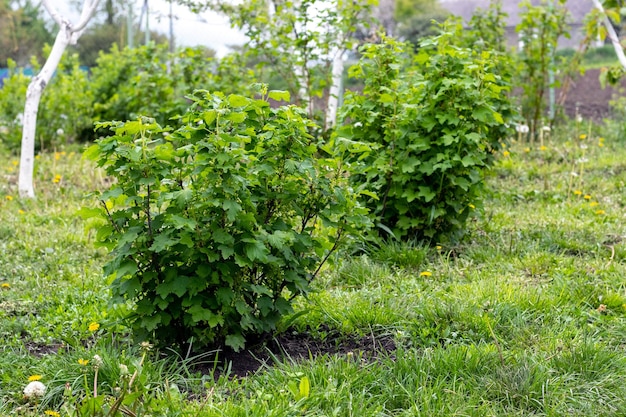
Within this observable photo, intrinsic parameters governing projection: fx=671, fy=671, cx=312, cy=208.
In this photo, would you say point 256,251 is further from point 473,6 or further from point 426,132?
point 473,6

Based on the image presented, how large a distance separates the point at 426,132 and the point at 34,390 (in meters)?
3.03

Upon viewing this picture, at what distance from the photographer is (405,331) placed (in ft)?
10.5

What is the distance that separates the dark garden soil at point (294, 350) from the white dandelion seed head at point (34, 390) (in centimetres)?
66

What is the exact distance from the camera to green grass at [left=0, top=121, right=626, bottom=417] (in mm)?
2562

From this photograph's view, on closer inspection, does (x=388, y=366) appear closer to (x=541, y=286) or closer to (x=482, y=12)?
(x=541, y=286)

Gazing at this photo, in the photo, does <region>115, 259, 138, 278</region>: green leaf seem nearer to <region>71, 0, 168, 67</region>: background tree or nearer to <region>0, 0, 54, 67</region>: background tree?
<region>71, 0, 168, 67</region>: background tree

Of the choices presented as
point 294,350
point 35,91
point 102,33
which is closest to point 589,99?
point 35,91

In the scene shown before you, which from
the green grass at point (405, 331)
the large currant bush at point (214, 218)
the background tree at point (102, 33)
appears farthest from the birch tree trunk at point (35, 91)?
the background tree at point (102, 33)

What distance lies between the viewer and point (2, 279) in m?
4.14

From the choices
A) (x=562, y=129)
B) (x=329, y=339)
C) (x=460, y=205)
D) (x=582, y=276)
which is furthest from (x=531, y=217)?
(x=562, y=129)

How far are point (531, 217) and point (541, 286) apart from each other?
171 centimetres

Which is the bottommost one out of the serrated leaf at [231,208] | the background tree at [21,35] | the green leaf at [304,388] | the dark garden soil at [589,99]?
the green leaf at [304,388]

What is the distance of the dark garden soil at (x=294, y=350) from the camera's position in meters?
2.96

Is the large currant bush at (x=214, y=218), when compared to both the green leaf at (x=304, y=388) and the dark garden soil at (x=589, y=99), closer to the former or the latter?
the green leaf at (x=304, y=388)
